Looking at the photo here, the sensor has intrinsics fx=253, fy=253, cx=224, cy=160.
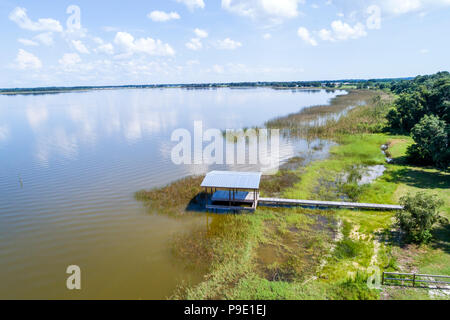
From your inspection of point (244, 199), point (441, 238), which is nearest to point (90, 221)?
point (244, 199)

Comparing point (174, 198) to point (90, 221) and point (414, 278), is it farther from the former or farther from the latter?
point (414, 278)

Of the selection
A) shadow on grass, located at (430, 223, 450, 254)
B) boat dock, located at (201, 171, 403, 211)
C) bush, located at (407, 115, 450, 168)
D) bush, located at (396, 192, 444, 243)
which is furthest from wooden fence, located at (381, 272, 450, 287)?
bush, located at (407, 115, 450, 168)

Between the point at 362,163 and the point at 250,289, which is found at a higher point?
the point at 362,163

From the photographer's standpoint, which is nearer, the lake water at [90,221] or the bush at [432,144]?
the lake water at [90,221]

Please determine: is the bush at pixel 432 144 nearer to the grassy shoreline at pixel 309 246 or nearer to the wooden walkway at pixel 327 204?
the grassy shoreline at pixel 309 246

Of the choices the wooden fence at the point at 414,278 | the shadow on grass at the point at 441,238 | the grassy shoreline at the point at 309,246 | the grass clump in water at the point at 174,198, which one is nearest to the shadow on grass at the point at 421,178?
the grassy shoreline at the point at 309,246

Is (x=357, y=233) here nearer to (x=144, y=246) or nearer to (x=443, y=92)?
(x=144, y=246)
